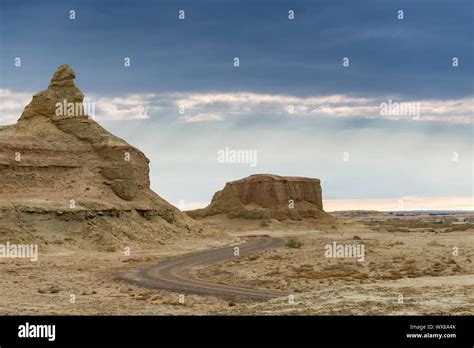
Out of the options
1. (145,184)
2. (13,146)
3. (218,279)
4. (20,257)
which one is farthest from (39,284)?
(145,184)

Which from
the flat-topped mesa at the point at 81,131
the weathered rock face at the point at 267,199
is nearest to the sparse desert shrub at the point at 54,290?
the flat-topped mesa at the point at 81,131

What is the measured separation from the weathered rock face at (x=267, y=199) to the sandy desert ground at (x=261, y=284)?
6754 cm

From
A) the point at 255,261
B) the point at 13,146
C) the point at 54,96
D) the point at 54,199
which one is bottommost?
the point at 255,261

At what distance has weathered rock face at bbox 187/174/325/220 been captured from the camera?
123062mm

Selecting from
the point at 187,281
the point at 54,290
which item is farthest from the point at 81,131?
the point at 54,290

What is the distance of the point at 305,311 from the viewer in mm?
18859

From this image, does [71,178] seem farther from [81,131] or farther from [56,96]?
[56,96]

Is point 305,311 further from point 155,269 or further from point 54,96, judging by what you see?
point 54,96

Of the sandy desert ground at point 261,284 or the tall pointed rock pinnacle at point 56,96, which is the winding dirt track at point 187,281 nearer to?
the sandy desert ground at point 261,284

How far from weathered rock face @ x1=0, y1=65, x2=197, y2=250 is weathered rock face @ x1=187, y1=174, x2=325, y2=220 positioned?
149 feet

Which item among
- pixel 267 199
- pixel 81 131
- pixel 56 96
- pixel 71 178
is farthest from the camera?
pixel 267 199

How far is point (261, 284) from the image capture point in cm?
3112

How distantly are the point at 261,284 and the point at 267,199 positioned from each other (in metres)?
96.5

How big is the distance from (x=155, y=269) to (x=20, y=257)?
1470cm
